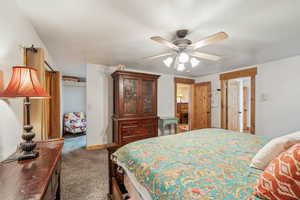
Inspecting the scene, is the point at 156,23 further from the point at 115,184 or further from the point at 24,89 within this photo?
the point at 115,184

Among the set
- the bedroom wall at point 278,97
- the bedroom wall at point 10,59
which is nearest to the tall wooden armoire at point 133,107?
the bedroom wall at point 10,59

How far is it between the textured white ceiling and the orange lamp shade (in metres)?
0.82

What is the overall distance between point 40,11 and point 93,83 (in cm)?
205

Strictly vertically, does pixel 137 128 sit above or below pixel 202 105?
below

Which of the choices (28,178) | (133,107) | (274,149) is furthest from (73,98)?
(274,149)

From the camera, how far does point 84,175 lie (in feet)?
7.05

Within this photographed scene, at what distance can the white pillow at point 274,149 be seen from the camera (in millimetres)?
818

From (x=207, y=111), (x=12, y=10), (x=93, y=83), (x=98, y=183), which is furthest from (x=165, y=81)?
(x=12, y=10)

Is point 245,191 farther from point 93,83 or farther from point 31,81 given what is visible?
point 93,83

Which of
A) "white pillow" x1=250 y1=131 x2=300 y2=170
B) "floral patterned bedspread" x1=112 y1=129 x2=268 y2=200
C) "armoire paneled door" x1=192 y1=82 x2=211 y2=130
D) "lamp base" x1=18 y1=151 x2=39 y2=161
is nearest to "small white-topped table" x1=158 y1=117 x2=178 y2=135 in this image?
"armoire paneled door" x1=192 y1=82 x2=211 y2=130

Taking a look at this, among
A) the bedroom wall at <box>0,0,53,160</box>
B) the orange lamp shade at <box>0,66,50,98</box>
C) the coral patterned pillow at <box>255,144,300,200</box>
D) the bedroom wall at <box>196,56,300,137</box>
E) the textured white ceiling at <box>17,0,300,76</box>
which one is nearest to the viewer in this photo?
the coral patterned pillow at <box>255,144,300,200</box>

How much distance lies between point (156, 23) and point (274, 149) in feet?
5.52

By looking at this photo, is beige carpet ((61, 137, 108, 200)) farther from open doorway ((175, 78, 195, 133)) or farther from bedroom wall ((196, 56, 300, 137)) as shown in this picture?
bedroom wall ((196, 56, 300, 137))

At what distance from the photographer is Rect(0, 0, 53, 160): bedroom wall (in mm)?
1090
